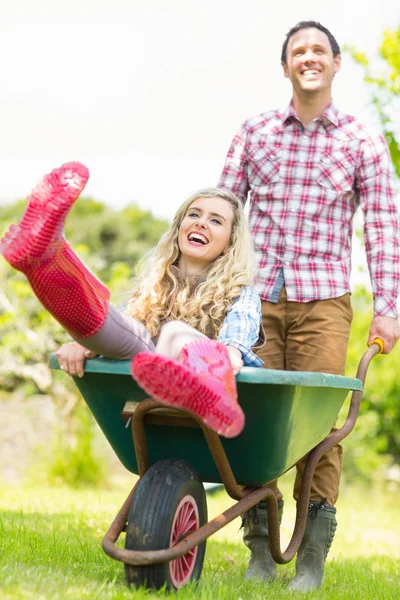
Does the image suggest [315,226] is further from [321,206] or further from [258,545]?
[258,545]

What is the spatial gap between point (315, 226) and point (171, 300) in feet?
2.33

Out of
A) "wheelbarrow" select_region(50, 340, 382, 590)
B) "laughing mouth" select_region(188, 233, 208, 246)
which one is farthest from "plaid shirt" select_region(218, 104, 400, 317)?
"wheelbarrow" select_region(50, 340, 382, 590)

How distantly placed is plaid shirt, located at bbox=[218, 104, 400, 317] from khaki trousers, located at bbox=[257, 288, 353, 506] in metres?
0.05

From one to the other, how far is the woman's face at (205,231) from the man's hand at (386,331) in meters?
0.61

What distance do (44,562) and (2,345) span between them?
284 inches

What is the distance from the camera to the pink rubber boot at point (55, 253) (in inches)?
68.9

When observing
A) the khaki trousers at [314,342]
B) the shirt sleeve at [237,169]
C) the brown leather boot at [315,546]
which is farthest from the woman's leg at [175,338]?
the shirt sleeve at [237,169]

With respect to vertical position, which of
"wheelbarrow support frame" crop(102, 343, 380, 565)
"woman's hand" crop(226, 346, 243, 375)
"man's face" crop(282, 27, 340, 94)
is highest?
"man's face" crop(282, 27, 340, 94)

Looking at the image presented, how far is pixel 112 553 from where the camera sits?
1.89 meters

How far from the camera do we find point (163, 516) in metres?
1.90

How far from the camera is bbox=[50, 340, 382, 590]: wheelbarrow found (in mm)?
1906

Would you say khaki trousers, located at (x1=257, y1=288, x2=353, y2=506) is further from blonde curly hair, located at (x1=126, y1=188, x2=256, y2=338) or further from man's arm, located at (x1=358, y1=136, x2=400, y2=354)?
blonde curly hair, located at (x1=126, y1=188, x2=256, y2=338)

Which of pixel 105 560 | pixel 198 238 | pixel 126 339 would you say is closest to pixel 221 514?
pixel 126 339

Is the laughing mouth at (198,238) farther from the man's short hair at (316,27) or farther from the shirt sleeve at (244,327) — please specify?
the man's short hair at (316,27)
